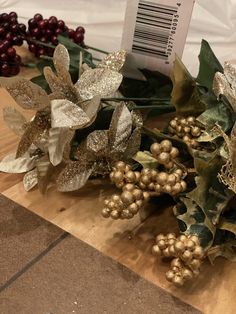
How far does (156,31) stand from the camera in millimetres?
577

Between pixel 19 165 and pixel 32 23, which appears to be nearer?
pixel 19 165

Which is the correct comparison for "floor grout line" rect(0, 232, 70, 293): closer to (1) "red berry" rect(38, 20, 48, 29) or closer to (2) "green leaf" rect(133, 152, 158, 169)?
(2) "green leaf" rect(133, 152, 158, 169)

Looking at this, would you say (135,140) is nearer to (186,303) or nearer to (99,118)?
(99,118)

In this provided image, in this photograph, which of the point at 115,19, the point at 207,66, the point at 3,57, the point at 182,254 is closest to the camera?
the point at 182,254

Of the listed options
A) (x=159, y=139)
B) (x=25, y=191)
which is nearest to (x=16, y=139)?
(x=25, y=191)

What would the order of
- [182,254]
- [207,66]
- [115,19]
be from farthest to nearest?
[115,19]
[207,66]
[182,254]

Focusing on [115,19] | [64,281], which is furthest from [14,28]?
[64,281]

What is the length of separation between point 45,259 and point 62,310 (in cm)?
6

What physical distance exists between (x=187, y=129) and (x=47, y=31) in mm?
372

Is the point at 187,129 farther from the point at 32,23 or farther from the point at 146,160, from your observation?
the point at 32,23

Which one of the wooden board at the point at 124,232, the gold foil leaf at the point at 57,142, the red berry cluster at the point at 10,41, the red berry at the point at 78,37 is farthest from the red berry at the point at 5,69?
the gold foil leaf at the point at 57,142

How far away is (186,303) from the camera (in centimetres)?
42

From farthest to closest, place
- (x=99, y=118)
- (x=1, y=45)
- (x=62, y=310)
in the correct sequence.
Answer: (x=1, y=45) → (x=99, y=118) → (x=62, y=310)

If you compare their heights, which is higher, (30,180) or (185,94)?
(185,94)
